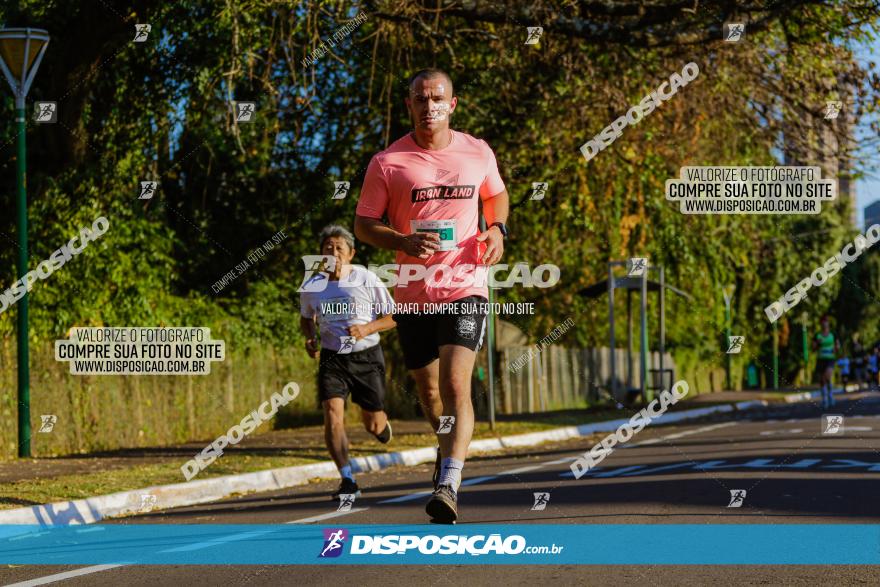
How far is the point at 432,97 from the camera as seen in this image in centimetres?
666

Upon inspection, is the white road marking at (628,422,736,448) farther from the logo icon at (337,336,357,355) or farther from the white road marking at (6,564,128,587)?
the white road marking at (6,564,128,587)

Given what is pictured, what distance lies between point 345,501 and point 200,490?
220cm

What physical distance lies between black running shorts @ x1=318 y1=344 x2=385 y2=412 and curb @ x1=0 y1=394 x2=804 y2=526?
155cm

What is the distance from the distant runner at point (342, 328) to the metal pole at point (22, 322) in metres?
4.55

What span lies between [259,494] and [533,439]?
7576mm

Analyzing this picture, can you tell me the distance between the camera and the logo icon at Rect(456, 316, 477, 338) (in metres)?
6.71

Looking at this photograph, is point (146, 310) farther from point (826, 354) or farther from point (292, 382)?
point (826, 354)

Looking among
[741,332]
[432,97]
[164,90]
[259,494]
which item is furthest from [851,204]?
[432,97]

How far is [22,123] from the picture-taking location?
14148 millimetres
